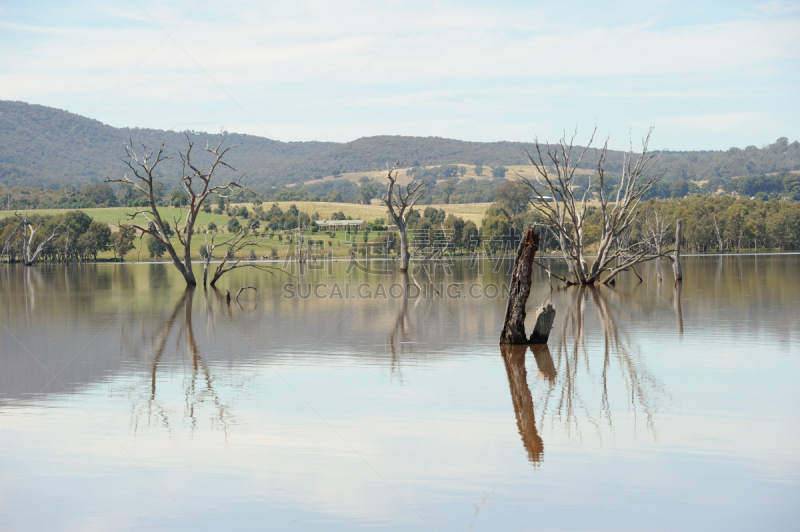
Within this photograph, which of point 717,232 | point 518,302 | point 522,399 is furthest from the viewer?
point 717,232

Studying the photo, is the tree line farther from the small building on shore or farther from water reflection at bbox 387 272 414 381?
water reflection at bbox 387 272 414 381

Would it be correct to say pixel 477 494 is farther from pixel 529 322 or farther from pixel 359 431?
pixel 529 322

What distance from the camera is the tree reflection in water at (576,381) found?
28.9 ft

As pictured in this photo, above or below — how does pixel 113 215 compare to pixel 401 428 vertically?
above

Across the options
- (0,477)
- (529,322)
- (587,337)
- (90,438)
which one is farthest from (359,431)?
(529,322)

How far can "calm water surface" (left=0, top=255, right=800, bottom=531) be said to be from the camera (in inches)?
245

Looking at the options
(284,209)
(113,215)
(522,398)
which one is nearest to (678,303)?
(522,398)

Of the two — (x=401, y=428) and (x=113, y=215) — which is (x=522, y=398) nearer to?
(x=401, y=428)

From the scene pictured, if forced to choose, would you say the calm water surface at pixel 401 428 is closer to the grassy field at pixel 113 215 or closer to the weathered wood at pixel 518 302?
the weathered wood at pixel 518 302

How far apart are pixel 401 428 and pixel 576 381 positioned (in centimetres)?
365

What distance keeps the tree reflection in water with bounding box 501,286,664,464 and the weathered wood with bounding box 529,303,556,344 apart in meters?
0.24

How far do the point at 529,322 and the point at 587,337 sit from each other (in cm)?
226

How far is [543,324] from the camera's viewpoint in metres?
14.8

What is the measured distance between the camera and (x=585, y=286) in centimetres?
3262
